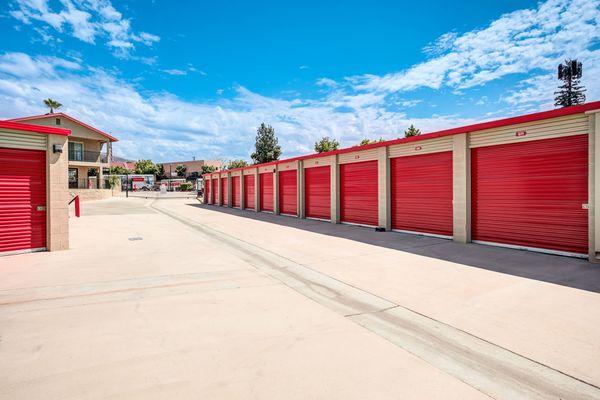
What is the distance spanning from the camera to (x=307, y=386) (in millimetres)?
3051

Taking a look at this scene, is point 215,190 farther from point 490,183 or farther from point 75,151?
point 490,183

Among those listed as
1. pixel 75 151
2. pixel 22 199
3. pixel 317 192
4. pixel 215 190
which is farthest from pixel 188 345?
pixel 75 151

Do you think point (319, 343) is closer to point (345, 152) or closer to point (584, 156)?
point (584, 156)

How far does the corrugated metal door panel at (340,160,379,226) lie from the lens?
48.3 ft

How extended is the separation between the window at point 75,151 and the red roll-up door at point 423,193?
39.9 meters

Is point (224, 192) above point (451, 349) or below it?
above

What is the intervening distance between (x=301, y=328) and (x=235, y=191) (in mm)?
27252

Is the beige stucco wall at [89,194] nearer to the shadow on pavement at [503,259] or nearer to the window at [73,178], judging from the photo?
the window at [73,178]

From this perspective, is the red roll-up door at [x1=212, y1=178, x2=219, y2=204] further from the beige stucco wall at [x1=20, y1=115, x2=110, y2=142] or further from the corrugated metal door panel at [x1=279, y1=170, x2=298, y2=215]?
the beige stucco wall at [x1=20, y1=115, x2=110, y2=142]

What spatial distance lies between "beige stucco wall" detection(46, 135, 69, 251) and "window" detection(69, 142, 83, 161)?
115 feet

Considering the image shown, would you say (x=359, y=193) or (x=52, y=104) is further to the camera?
(x=52, y=104)

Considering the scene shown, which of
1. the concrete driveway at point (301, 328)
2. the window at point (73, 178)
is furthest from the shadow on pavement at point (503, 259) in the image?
the window at point (73, 178)

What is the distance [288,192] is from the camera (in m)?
21.4

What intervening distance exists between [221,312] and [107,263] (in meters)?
4.99
